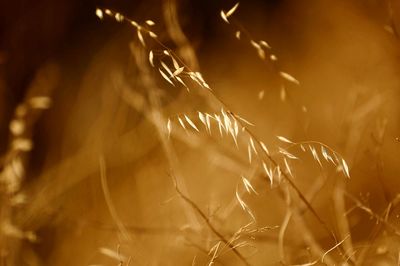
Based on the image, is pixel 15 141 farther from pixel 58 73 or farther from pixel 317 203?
pixel 317 203

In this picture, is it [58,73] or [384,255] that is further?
[58,73]

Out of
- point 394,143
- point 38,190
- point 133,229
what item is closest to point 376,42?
point 394,143

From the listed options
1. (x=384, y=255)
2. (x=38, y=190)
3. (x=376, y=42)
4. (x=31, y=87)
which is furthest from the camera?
(x=31, y=87)

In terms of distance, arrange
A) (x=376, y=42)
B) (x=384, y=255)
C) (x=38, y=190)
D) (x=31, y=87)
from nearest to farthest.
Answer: (x=384, y=255), (x=38, y=190), (x=376, y=42), (x=31, y=87)

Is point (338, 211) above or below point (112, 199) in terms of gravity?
above

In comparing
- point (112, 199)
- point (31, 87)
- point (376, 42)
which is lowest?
point (112, 199)

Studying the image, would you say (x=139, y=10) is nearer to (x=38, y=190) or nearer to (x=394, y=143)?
(x=38, y=190)
